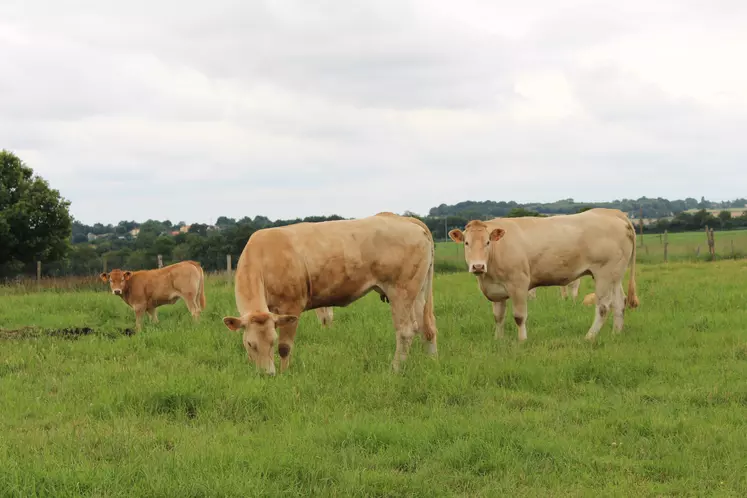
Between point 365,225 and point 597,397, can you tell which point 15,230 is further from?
point 597,397

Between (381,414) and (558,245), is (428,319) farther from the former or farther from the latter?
(381,414)

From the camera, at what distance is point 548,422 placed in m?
6.45

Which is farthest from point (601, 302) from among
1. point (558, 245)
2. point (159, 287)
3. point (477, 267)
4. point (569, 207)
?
point (569, 207)

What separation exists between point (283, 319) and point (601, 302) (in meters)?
5.81

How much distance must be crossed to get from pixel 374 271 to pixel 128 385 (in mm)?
3407

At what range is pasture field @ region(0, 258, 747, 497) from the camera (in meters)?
5.00

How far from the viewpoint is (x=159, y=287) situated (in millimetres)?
14680

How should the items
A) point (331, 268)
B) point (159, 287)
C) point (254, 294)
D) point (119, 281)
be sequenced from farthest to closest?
point (119, 281)
point (159, 287)
point (331, 268)
point (254, 294)

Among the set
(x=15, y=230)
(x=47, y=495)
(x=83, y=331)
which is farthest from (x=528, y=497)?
(x=15, y=230)

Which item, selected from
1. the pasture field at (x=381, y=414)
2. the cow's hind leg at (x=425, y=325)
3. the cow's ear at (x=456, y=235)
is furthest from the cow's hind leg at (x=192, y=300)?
the cow's hind leg at (x=425, y=325)

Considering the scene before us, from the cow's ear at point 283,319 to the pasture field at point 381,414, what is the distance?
648 mm

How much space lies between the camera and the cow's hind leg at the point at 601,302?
436 inches

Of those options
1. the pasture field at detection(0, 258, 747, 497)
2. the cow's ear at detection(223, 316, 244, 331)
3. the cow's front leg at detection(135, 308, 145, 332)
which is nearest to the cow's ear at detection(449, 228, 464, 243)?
the pasture field at detection(0, 258, 747, 497)

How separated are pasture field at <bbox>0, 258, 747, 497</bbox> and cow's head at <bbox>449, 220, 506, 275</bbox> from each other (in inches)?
47.9
